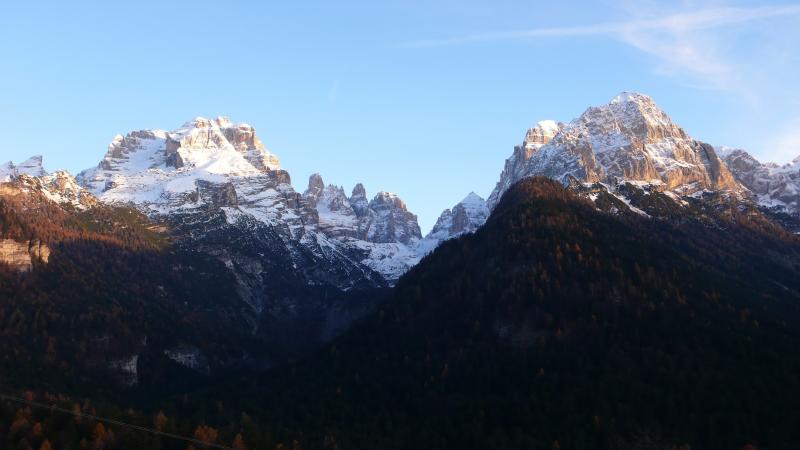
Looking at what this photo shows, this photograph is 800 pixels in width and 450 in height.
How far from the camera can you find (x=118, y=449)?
124 m

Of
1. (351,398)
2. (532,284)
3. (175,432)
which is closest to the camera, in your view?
(175,432)

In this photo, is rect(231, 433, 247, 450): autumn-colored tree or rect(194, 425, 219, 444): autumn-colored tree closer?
rect(231, 433, 247, 450): autumn-colored tree

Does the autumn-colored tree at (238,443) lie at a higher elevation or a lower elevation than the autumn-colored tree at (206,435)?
lower

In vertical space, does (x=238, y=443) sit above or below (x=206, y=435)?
below

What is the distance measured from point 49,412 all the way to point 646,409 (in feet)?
325

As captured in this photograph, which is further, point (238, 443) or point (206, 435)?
point (206, 435)

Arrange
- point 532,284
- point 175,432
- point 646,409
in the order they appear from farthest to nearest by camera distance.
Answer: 1. point 532,284
2. point 646,409
3. point 175,432

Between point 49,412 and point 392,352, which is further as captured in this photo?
point 392,352

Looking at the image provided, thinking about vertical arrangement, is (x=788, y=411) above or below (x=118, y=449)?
above

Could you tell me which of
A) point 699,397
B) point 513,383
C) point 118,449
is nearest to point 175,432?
point 118,449

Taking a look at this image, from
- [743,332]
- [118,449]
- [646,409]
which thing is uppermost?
[743,332]

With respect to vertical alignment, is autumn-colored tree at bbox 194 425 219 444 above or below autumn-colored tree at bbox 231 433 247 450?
above

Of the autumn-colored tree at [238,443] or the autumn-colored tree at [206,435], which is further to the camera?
the autumn-colored tree at [206,435]

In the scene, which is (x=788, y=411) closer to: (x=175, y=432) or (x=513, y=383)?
(x=513, y=383)
